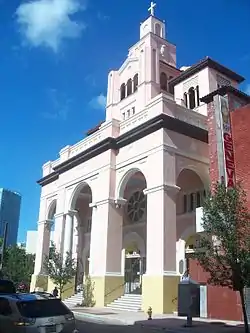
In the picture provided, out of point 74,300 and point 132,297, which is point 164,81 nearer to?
point 132,297

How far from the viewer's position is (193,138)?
84.0ft

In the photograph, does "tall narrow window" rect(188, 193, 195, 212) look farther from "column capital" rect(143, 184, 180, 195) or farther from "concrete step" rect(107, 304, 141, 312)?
"concrete step" rect(107, 304, 141, 312)

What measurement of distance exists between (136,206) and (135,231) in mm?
2039

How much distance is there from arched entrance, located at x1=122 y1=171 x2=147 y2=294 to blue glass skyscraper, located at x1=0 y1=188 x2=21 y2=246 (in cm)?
5987

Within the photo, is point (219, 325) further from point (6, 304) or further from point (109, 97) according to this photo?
point (109, 97)

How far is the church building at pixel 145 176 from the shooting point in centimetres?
2250

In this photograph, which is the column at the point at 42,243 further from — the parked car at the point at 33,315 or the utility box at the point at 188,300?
the parked car at the point at 33,315

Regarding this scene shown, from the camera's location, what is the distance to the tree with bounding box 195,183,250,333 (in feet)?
40.9

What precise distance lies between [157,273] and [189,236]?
Answer: 633 cm

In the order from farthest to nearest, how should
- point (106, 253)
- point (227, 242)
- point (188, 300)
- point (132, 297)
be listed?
point (106, 253), point (132, 297), point (188, 300), point (227, 242)

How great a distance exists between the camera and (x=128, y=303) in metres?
24.4

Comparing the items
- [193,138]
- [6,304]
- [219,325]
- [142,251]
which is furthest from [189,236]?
[6,304]

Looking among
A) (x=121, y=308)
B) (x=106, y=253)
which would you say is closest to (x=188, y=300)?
(x=121, y=308)

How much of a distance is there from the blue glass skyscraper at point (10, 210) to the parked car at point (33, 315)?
264 feet
